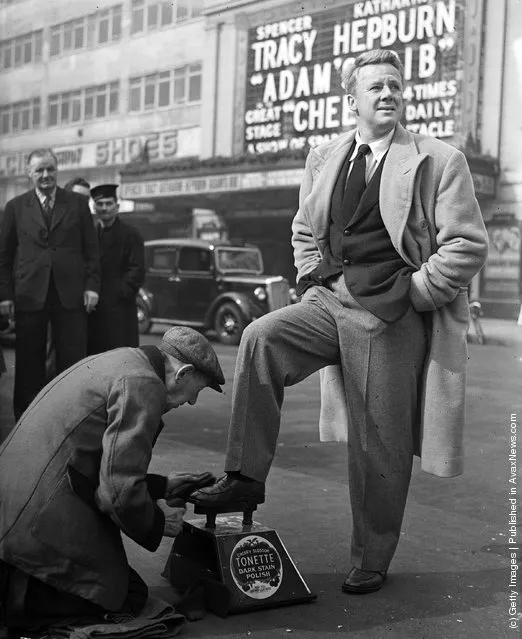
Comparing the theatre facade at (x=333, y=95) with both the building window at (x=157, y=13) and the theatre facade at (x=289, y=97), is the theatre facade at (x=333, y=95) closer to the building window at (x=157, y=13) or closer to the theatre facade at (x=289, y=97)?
the theatre facade at (x=289, y=97)

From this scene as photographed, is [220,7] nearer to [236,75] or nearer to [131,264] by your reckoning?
[236,75]

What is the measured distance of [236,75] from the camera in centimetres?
773

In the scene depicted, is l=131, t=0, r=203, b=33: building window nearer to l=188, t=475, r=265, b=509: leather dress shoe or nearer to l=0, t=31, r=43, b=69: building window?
l=0, t=31, r=43, b=69: building window

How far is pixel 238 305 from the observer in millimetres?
10883

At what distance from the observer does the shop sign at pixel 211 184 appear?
8031 mm

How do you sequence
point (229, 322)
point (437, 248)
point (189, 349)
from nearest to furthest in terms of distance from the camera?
point (189, 349) < point (437, 248) < point (229, 322)

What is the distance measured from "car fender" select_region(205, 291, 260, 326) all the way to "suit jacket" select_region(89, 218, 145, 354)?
3318 mm

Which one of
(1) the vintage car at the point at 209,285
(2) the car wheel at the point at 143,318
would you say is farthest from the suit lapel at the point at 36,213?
(1) the vintage car at the point at 209,285

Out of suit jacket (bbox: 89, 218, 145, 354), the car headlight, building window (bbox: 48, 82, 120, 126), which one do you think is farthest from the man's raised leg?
the car headlight

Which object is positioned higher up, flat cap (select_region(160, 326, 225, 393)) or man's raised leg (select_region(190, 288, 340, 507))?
flat cap (select_region(160, 326, 225, 393))

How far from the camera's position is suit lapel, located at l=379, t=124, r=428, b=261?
3.41 meters

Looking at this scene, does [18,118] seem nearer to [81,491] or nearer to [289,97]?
[289,97]

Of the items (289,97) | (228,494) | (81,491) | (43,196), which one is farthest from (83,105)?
(81,491)

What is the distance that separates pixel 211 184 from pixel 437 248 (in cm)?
540
